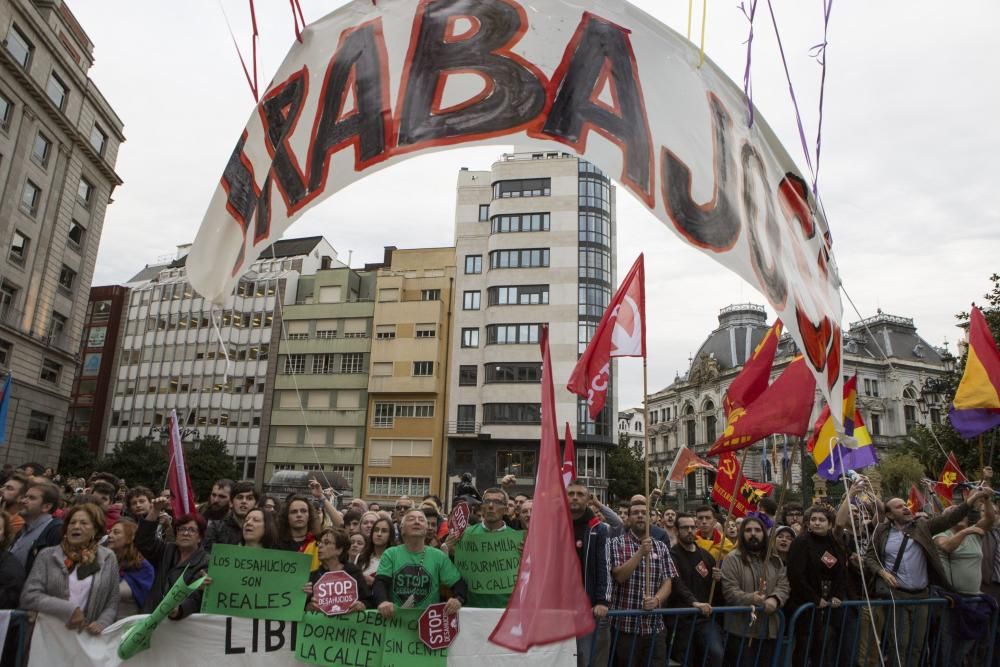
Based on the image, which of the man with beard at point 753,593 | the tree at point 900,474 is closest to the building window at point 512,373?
the tree at point 900,474

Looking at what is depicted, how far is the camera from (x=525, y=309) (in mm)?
52219

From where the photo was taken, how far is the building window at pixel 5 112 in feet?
107

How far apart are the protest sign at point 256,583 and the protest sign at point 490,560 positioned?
1.33 meters

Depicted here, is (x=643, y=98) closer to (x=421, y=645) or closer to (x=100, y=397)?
(x=421, y=645)

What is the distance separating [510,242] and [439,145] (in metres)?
49.7

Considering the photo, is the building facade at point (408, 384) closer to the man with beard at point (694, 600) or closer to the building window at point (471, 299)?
the building window at point (471, 299)

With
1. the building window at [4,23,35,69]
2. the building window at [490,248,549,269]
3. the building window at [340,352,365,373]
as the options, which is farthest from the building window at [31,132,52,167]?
the building window at [490,248,549,269]

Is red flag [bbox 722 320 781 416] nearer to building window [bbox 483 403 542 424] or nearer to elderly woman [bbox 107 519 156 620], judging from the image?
elderly woman [bbox 107 519 156 620]

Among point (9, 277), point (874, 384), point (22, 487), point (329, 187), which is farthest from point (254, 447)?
point (874, 384)

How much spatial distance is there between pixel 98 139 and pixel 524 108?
45.2 metres

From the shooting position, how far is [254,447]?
5572 cm

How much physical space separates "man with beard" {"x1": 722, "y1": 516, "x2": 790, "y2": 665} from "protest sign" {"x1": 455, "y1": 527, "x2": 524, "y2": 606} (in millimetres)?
2234

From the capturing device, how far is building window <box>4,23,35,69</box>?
107 ft

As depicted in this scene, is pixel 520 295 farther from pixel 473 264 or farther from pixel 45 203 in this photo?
pixel 45 203
